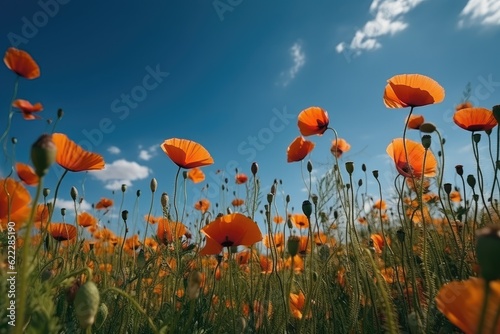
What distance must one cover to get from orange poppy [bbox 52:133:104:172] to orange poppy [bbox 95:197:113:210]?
319 cm

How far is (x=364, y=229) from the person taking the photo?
5.39 m

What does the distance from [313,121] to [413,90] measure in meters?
0.72

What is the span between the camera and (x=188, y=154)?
6.97ft

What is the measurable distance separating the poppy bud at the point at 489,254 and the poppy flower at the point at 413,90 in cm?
154

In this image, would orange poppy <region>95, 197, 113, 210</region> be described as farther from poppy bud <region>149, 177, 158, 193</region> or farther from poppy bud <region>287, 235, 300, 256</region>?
poppy bud <region>287, 235, 300, 256</region>

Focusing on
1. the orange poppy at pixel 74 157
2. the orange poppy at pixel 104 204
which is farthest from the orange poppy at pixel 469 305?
the orange poppy at pixel 104 204

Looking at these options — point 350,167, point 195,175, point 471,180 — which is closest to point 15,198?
point 350,167

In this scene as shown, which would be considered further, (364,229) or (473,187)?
(364,229)

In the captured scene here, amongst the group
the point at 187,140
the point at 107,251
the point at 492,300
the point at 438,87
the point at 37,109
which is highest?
the point at 37,109

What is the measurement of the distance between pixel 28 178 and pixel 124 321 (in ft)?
4.10

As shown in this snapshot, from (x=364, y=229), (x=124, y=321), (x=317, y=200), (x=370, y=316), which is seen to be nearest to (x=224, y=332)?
(x=124, y=321)

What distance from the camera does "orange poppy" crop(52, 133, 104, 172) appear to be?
143 centimetres

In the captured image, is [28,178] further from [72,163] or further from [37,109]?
[37,109]

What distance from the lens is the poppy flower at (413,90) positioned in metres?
1.94
